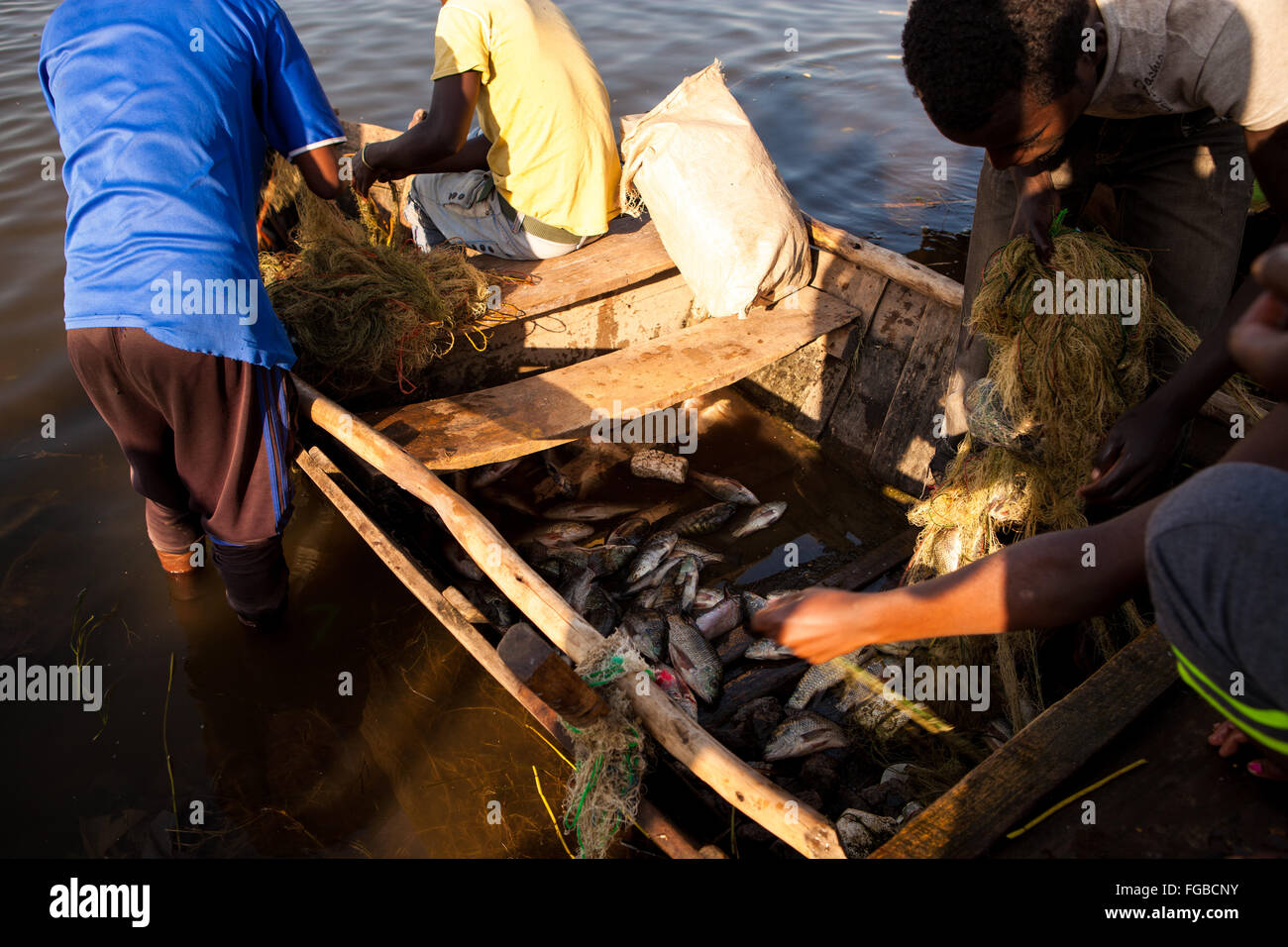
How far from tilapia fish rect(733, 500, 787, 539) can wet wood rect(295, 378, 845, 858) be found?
2.02 meters

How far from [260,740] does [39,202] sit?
646cm

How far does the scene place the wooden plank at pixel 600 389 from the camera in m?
3.84

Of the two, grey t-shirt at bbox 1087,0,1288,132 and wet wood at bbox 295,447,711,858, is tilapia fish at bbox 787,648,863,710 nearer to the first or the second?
wet wood at bbox 295,447,711,858

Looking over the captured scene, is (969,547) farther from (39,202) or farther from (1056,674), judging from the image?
(39,202)

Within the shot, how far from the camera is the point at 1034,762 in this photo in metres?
2.11

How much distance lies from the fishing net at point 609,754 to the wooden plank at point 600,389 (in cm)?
152

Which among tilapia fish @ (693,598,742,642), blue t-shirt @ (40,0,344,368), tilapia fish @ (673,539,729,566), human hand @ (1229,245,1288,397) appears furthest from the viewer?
tilapia fish @ (673,539,729,566)

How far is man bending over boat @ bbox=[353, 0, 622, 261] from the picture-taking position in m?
4.17

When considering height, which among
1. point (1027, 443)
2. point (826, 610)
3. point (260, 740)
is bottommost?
point (260, 740)

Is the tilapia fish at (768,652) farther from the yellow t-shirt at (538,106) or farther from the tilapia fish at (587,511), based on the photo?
the yellow t-shirt at (538,106)

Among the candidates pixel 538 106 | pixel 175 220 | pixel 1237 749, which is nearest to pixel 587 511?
pixel 538 106

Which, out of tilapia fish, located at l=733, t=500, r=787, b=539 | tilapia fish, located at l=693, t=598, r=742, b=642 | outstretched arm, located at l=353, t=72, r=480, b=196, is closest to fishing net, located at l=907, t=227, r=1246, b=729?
tilapia fish, located at l=693, t=598, r=742, b=642
